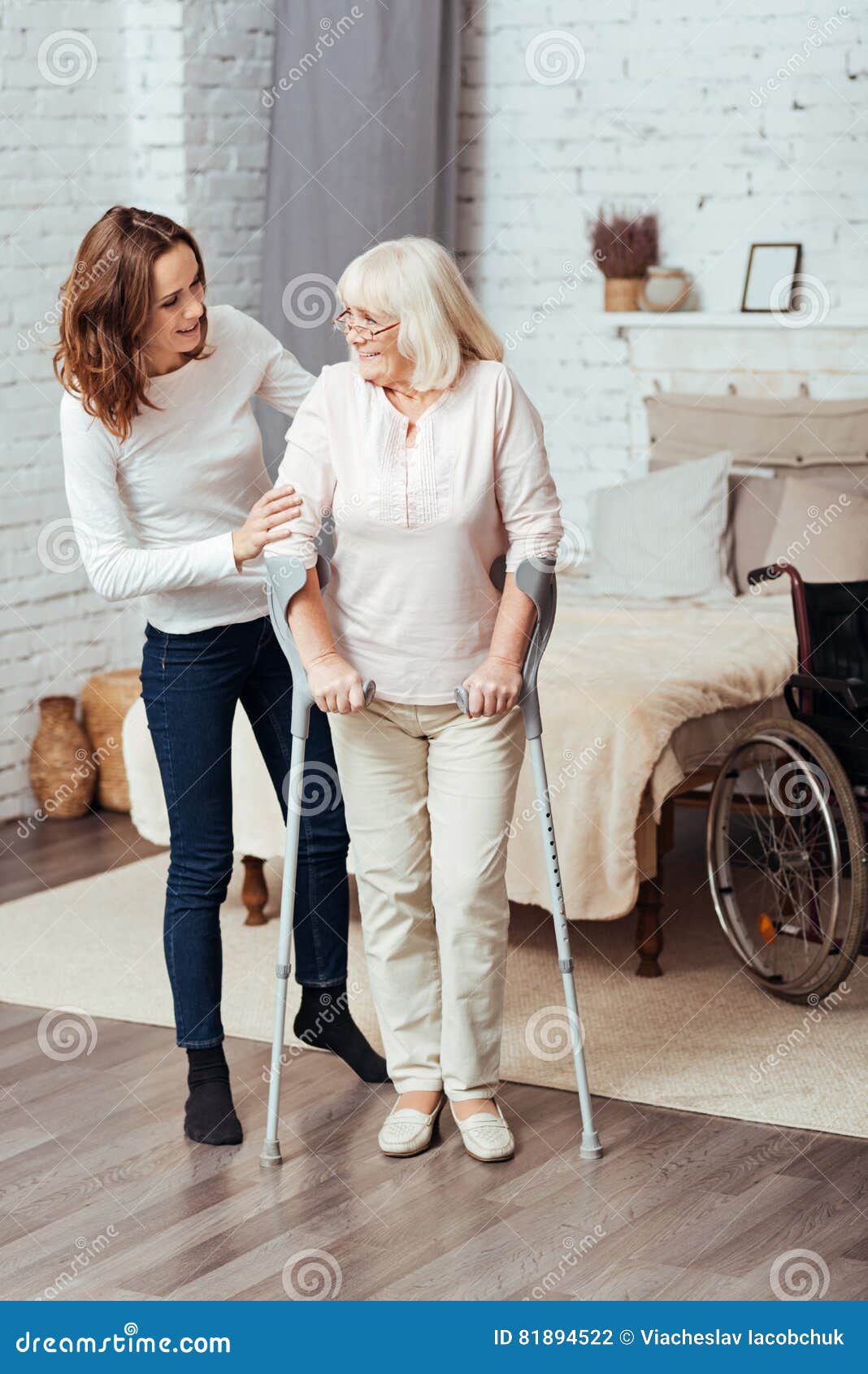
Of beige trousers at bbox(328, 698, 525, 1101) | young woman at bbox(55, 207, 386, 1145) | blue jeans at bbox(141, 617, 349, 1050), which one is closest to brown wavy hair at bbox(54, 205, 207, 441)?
young woman at bbox(55, 207, 386, 1145)

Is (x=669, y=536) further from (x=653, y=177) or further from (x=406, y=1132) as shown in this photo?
(x=406, y=1132)

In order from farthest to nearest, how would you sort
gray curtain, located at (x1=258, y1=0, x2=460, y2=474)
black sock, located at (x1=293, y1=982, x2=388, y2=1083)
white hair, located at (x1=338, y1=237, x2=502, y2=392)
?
gray curtain, located at (x1=258, y1=0, x2=460, y2=474), black sock, located at (x1=293, y1=982, x2=388, y2=1083), white hair, located at (x1=338, y1=237, x2=502, y2=392)

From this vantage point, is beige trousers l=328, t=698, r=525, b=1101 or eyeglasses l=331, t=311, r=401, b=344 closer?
eyeglasses l=331, t=311, r=401, b=344

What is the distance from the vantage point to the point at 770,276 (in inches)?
199

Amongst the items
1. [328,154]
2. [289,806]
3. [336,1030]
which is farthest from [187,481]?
[328,154]

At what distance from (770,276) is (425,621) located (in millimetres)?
2954

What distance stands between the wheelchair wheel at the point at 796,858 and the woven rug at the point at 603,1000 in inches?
3.6

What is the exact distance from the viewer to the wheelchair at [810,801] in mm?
3102

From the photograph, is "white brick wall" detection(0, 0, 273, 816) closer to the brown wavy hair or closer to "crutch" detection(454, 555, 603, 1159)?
the brown wavy hair

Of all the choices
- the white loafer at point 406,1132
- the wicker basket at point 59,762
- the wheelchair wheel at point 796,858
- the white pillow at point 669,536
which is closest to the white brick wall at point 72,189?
the wicker basket at point 59,762

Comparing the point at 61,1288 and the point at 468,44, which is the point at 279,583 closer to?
the point at 61,1288

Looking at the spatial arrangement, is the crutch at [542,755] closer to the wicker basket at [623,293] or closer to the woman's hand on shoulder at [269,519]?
the woman's hand on shoulder at [269,519]

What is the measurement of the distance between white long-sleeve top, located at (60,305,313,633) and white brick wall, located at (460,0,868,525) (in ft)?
8.88

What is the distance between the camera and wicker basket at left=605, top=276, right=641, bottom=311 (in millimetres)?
5246
